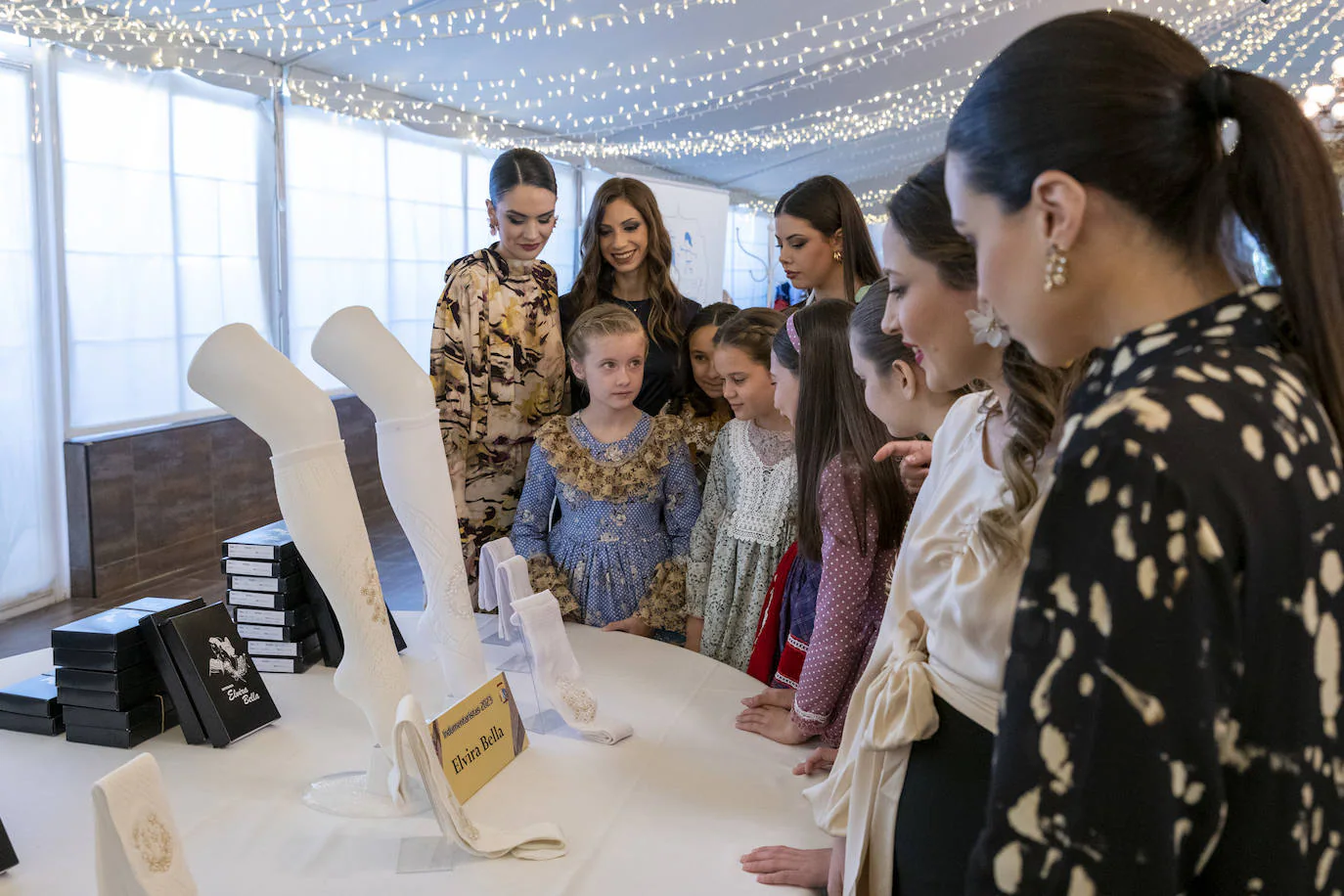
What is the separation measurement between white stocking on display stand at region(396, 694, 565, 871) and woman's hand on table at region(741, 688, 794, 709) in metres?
0.59

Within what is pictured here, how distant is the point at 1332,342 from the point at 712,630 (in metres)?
1.97

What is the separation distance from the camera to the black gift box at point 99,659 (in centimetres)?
164

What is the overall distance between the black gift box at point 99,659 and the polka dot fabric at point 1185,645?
4.76ft

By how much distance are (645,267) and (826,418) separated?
1125mm

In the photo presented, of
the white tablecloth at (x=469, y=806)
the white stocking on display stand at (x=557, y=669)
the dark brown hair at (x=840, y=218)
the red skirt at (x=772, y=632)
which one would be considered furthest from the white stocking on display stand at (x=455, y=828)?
the dark brown hair at (x=840, y=218)

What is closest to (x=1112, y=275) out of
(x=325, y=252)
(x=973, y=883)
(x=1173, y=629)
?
(x=1173, y=629)

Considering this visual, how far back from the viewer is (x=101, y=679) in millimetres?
1638

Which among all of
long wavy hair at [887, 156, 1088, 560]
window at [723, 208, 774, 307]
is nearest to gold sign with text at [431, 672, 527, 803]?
long wavy hair at [887, 156, 1088, 560]

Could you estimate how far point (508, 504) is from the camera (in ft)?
9.56

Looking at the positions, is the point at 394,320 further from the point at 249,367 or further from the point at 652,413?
the point at 249,367

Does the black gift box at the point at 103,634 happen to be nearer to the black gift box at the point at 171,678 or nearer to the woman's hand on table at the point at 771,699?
the black gift box at the point at 171,678

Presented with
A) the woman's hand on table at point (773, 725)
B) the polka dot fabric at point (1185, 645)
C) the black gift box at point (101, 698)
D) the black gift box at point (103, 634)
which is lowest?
the woman's hand on table at point (773, 725)

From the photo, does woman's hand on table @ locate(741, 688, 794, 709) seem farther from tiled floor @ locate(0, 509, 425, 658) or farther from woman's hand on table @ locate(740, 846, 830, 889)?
tiled floor @ locate(0, 509, 425, 658)

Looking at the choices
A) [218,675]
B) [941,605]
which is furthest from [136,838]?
[941,605]
